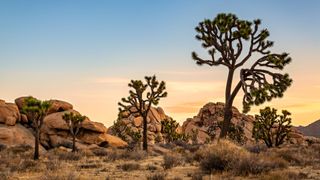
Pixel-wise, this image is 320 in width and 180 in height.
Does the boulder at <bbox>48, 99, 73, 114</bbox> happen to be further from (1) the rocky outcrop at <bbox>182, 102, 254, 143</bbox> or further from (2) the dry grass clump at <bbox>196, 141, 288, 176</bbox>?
(1) the rocky outcrop at <bbox>182, 102, 254, 143</bbox>

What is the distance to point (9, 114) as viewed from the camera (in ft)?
139

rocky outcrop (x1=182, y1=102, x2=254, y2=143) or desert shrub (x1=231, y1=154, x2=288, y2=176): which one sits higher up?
rocky outcrop (x1=182, y1=102, x2=254, y2=143)

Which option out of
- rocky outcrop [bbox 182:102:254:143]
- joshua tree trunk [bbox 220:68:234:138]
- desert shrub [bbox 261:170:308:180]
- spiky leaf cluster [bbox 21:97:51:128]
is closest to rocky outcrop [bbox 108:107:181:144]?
rocky outcrop [bbox 182:102:254:143]

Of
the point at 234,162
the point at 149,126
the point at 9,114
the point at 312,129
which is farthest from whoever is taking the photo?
the point at 312,129

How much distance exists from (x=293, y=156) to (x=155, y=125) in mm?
59910

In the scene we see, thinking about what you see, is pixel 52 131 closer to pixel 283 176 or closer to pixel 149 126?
pixel 149 126

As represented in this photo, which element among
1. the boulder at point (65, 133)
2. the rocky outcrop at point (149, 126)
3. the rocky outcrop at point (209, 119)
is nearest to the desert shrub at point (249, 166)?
the boulder at point (65, 133)

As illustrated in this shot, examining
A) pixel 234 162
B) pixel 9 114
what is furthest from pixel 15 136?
pixel 234 162

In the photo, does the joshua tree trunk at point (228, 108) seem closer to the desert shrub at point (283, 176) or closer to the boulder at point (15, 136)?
the desert shrub at point (283, 176)

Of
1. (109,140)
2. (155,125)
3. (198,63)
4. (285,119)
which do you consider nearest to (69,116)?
(109,140)

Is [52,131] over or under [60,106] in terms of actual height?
under

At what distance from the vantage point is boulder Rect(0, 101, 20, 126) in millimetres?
41750

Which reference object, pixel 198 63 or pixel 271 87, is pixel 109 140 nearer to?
pixel 198 63

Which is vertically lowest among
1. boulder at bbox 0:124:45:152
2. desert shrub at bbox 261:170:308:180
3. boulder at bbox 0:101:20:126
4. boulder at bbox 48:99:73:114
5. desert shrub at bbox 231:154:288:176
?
desert shrub at bbox 261:170:308:180
